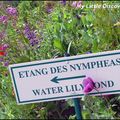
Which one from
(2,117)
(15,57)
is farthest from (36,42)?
(2,117)

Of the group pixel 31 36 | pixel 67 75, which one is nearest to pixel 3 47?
pixel 31 36

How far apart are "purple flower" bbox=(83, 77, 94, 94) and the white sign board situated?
0.07 feet

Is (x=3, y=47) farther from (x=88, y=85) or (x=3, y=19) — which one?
(x=88, y=85)

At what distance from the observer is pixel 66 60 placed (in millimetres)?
1576

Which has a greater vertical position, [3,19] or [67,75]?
[3,19]

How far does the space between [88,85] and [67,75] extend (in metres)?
0.10

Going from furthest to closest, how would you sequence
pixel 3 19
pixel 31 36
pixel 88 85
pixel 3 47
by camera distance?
pixel 3 19 < pixel 31 36 < pixel 3 47 < pixel 88 85

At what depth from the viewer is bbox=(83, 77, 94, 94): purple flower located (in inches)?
60.7

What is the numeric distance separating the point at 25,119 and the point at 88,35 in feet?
2.48

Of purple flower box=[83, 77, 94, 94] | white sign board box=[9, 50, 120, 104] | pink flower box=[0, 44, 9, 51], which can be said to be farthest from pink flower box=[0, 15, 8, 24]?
purple flower box=[83, 77, 94, 94]

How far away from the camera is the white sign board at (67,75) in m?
1.57

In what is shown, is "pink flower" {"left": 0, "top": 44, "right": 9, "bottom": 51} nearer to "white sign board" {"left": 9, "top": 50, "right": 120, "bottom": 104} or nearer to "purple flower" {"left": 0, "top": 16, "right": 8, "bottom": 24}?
"purple flower" {"left": 0, "top": 16, "right": 8, "bottom": 24}

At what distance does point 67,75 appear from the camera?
62.6 inches

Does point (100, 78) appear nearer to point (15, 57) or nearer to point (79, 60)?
point (79, 60)
